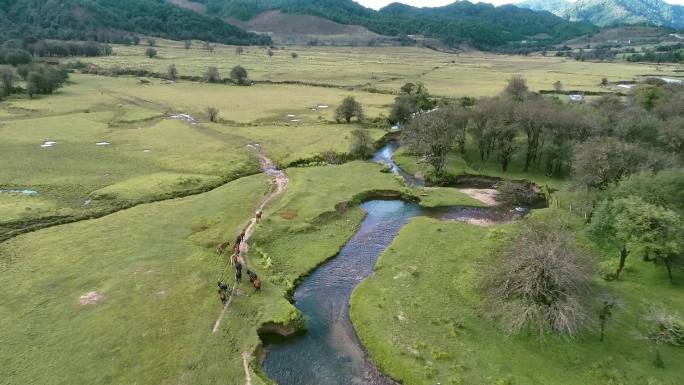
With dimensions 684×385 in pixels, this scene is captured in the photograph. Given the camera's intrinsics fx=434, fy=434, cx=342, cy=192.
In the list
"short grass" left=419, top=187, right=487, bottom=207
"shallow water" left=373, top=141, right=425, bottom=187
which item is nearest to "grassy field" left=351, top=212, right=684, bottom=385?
"short grass" left=419, top=187, right=487, bottom=207

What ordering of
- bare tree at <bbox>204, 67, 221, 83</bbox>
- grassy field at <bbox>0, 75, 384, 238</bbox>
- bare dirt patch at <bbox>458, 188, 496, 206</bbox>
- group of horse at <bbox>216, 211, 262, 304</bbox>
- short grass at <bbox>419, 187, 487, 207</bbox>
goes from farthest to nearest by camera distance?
bare tree at <bbox>204, 67, 221, 83</bbox>
bare dirt patch at <bbox>458, 188, 496, 206</bbox>
short grass at <bbox>419, 187, 487, 207</bbox>
grassy field at <bbox>0, 75, 384, 238</bbox>
group of horse at <bbox>216, 211, 262, 304</bbox>

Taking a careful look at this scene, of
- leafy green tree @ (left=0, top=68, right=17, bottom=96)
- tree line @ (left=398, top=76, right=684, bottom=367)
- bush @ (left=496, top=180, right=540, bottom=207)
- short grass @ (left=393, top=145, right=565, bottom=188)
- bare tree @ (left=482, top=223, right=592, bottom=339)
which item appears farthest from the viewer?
leafy green tree @ (left=0, top=68, right=17, bottom=96)

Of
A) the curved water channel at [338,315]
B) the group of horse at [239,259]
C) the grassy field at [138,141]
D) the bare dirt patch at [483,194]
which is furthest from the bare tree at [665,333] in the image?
the grassy field at [138,141]

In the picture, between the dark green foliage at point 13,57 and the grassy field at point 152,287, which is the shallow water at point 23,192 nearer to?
the grassy field at point 152,287

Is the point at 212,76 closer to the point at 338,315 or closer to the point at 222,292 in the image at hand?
the point at 222,292

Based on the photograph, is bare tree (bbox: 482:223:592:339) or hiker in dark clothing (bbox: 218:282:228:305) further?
hiker in dark clothing (bbox: 218:282:228:305)

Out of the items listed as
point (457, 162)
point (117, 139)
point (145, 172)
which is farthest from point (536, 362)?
point (117, 139)

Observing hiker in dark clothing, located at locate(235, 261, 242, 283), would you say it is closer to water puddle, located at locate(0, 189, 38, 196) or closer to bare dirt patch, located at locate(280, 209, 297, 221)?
bare dirt patch, located at locate(280, 209, 297, 221)

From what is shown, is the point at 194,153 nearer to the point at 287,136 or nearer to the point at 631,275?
the point at 287,136
